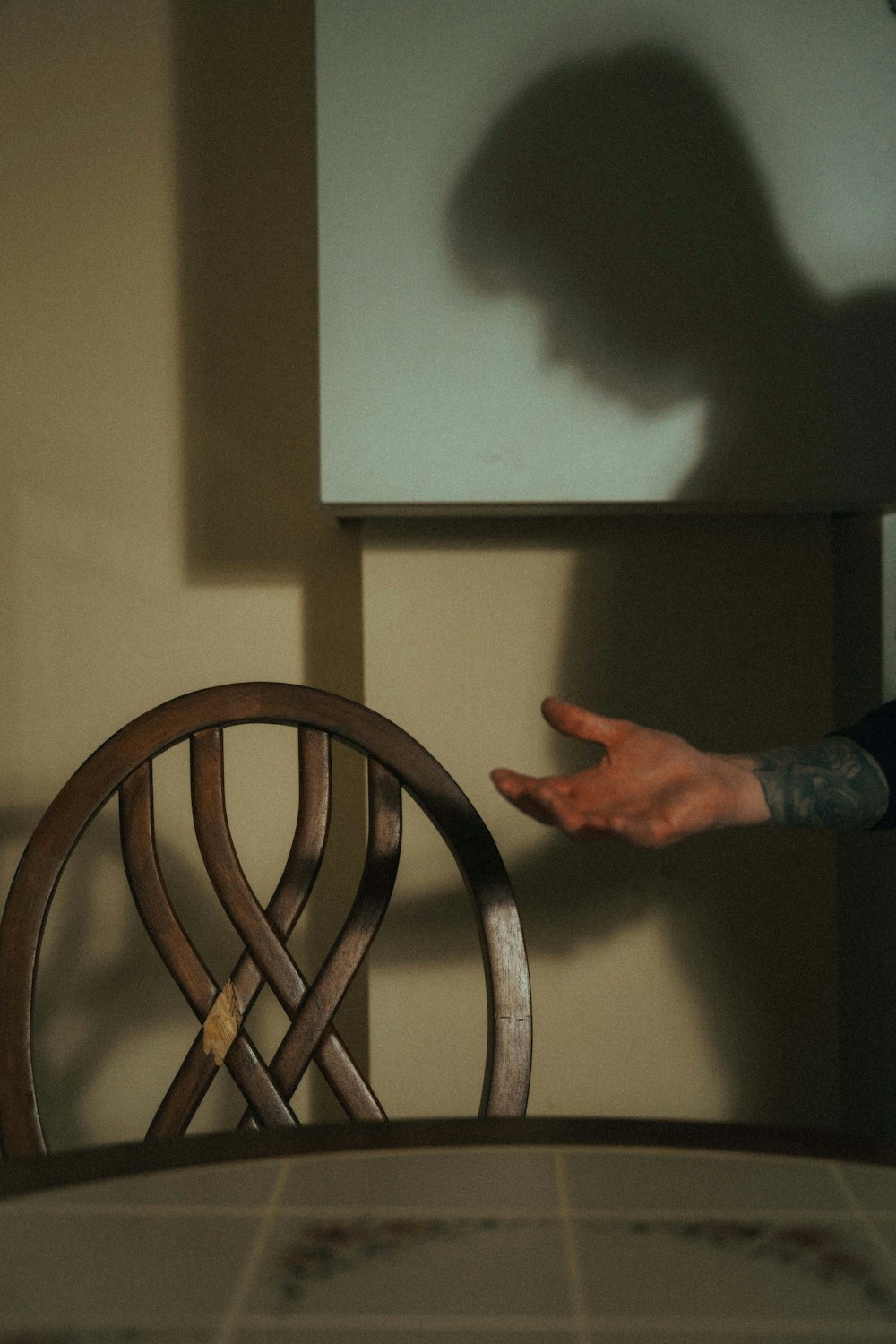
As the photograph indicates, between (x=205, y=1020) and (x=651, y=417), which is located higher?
(x=651, y=417)

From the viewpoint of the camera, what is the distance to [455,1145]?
0.61m

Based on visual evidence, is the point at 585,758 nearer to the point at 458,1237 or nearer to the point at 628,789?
the point at 628,789

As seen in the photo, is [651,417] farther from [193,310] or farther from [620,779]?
[193,310]

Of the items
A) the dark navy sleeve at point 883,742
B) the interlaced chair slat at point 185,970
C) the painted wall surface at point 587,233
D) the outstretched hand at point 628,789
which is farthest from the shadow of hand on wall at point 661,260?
the interlaced chair slat at point 185,970

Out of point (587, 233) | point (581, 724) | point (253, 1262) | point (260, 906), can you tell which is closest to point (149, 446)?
point (587, 233)

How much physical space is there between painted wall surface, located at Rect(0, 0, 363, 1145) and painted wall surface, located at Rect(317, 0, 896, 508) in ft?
1.49

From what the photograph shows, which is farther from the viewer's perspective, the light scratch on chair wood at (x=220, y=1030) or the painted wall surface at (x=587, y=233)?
the painted wall surface at (x=587, y=233)

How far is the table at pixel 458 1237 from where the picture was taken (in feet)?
1.44

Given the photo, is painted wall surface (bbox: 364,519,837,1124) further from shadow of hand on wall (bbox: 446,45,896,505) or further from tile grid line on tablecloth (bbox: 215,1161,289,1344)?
tile grid line on tablecloth (bbox: 215,1161,289,1344)

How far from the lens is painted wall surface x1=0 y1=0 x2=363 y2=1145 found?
5.59 ft

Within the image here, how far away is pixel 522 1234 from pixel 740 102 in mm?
1184

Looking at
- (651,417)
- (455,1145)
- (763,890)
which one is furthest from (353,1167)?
(763,890)

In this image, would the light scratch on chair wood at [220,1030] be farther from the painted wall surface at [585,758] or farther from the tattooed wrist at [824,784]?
the painted wall surface at [585,758]

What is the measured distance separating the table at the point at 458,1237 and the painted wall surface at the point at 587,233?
82 centimetres
